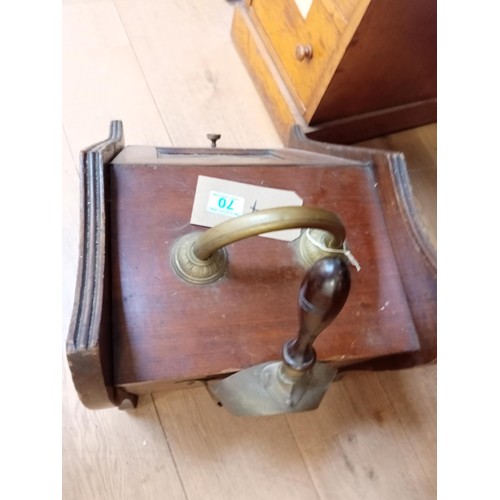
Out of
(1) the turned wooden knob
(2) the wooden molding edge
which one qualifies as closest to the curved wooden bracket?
(1) the turned wooden knob

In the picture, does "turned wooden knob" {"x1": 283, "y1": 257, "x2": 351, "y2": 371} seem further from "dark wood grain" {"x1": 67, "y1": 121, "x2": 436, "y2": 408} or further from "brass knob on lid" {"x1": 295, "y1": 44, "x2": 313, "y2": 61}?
"brass knob on lid" {"x1": 295, "y1": 44, "x2": 313, "y2": 61}

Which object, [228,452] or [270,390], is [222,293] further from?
[228,452]

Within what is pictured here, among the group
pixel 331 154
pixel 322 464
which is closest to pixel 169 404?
pixel 322 464

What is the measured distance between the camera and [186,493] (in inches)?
35.6

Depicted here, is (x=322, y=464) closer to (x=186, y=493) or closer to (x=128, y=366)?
(x=186, y=493)

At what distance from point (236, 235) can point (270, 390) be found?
0.80ft

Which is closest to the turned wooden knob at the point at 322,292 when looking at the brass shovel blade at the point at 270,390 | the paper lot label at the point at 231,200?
the brass shovel blade at the point at 270,390

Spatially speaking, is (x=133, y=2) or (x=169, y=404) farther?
(x=133, y=2)

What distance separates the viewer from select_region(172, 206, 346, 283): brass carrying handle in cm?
49

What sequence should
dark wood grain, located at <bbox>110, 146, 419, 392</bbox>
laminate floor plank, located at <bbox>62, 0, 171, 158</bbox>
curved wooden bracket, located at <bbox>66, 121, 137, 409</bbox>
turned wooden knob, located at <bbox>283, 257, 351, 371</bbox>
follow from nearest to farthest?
1. turned wooden knob, located at <bbox>283, 257, 351, 371</bbox>
2. curved wooden bracket, located at <bbox>66, 121, 137, 409</bbox>
3. dark wood grain, located at <bbox>110, 146, 419, 392</bbox>
4. laminate floor plank, located at <bbox>62, 0, 171, 158</bbox>

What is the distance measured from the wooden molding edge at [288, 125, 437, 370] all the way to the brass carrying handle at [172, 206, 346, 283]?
0.15 m

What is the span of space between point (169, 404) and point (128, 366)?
13.1 inches

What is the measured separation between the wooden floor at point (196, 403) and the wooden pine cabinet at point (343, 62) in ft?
0.27

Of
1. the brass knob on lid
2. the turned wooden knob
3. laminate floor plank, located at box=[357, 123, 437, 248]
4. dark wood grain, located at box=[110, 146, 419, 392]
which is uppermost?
the turned wooden knob
